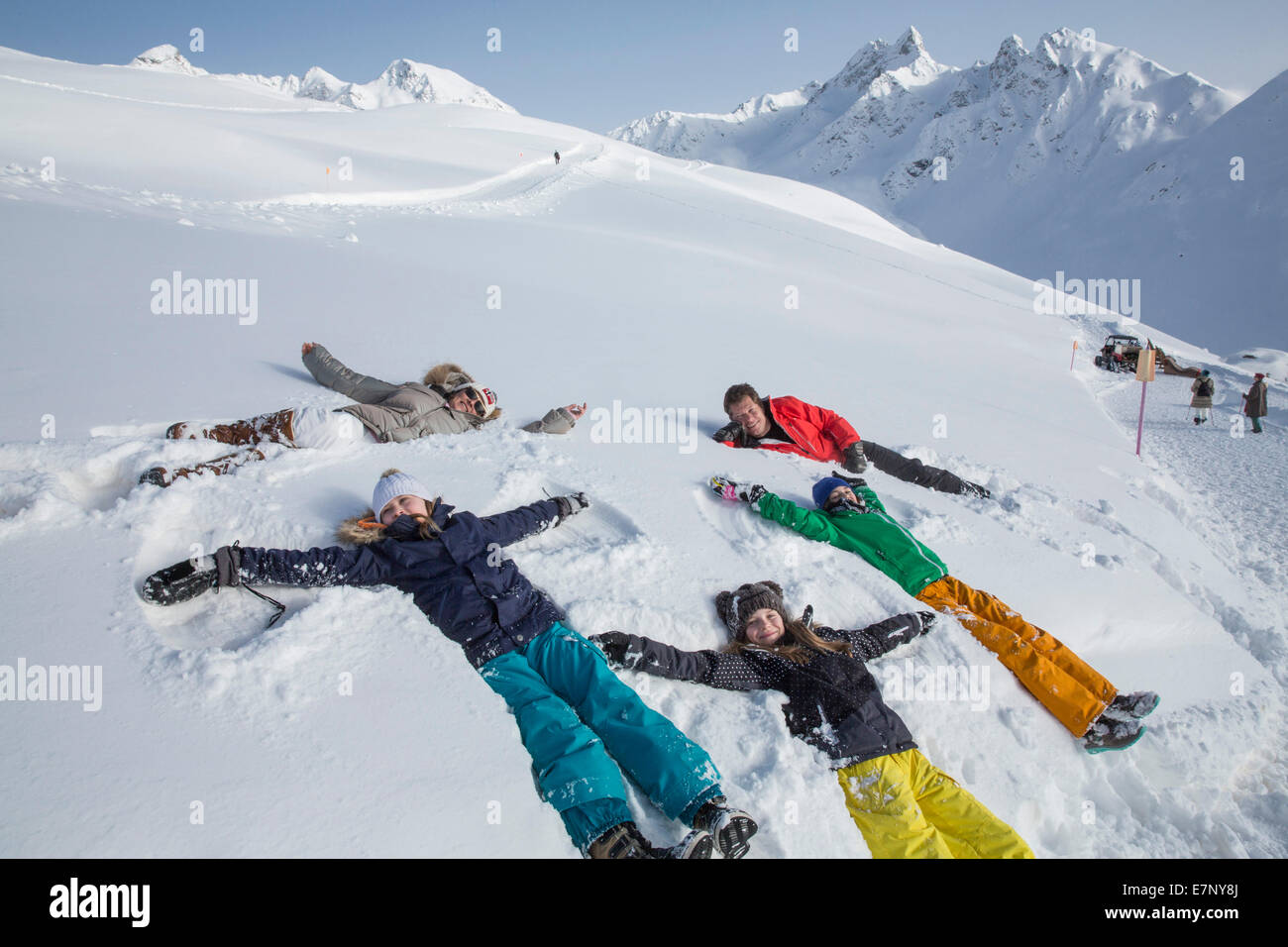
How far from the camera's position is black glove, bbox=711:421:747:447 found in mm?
→ 5375

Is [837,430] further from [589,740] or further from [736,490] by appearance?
[589,740]

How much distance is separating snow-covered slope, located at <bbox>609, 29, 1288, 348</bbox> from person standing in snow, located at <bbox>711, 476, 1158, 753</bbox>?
36.1m

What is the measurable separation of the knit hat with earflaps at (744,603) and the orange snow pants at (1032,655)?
3.24 ft

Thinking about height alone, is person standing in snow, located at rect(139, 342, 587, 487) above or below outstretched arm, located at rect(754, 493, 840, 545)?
above

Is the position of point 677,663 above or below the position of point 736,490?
below

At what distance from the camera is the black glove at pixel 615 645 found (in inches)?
111

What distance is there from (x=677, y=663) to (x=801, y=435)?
117 inches

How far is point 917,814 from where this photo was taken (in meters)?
2.43

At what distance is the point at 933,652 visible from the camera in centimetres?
330

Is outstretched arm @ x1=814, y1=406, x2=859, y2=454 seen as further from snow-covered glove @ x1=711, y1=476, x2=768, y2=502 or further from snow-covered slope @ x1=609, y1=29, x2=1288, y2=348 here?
snow-covered slope @ x1=609, y1=29, x2=1288, y2=348

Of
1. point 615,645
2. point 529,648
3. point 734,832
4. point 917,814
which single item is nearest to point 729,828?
point 734,832

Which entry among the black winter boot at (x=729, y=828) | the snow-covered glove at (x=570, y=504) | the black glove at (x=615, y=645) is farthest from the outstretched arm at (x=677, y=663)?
the snow-covered glove at (x=570, y=504)

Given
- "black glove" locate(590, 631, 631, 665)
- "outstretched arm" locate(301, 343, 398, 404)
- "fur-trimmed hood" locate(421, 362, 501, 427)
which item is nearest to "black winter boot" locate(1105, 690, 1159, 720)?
"black glove" locate(590, 631, 631, 665)
